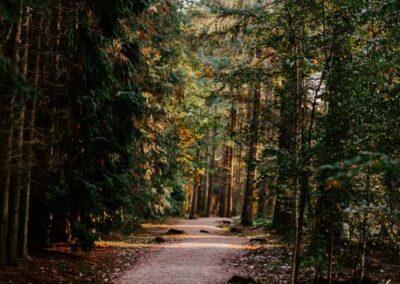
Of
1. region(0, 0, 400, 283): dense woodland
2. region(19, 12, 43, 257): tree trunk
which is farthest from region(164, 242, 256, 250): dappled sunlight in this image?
region(19, 12, 43, 257): tree trunk

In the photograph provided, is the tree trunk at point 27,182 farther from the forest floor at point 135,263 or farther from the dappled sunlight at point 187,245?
the dappled sunlight at point 187,245

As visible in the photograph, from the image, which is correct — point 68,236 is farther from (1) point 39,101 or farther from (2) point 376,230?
(2) point 376,230

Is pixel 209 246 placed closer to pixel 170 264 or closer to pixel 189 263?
pixel 189 263

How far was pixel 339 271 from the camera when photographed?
10.1 metres

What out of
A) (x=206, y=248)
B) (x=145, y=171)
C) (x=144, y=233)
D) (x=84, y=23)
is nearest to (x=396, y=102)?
(x=84, y=23)

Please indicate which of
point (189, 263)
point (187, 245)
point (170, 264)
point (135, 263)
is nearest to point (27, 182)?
point (135, 263)

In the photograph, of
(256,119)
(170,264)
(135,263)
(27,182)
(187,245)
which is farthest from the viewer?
(187,245)

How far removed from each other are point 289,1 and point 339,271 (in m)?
5.96

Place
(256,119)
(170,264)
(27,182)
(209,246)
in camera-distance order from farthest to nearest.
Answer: (209,246) → (170,264) → (256,119) → (27,182)

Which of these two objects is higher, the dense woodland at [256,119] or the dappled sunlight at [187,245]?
the dense woodland at [256,119]

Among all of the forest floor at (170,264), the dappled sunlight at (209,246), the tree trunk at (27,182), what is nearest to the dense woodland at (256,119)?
the tree trunk at (27,182)

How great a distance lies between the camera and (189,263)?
12.4 m

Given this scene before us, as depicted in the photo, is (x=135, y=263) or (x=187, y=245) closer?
(x=135, y=263)

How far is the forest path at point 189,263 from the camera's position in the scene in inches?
409
